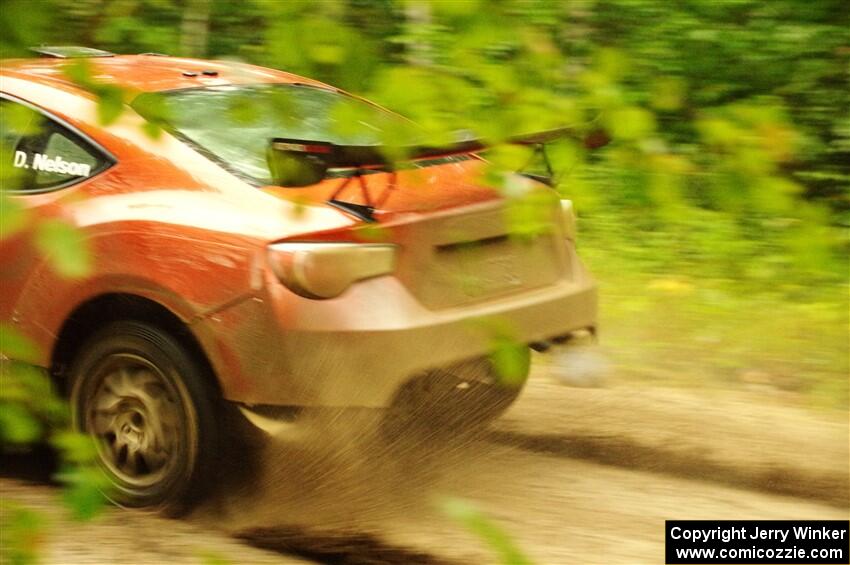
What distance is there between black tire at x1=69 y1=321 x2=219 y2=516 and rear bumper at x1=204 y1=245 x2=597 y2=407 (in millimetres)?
174

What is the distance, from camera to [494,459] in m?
5.11

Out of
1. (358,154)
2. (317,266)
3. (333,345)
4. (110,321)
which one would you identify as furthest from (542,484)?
(358,154)

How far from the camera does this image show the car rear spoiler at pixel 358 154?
2500mm

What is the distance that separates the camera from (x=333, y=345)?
13.0ft

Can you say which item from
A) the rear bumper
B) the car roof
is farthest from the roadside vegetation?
the rear bumper

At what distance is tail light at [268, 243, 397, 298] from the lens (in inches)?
156

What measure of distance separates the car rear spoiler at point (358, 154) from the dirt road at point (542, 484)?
3.84ft

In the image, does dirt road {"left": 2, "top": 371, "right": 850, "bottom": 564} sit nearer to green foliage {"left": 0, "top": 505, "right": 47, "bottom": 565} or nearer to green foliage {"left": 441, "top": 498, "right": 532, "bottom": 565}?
green foliage {"left": 0, "top": 505, "right": 47, "bottom": 565}

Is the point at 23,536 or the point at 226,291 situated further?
the point at 226,291

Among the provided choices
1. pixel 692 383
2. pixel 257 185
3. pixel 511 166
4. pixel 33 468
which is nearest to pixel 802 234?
pixel 511 166

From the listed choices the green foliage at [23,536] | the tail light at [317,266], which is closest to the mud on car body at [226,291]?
the tail light at [317,266]

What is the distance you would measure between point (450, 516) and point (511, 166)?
811mm

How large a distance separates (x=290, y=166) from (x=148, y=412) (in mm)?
1725

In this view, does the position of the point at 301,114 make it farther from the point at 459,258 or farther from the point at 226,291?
the point at 459,258
